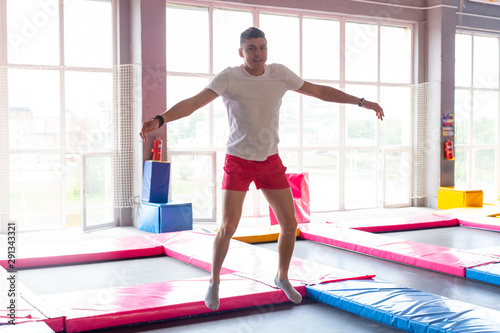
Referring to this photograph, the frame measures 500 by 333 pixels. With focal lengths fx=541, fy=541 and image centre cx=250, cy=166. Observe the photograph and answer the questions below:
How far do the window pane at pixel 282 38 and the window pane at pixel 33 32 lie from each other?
3.08m

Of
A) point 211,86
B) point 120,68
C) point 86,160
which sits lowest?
point 86,160

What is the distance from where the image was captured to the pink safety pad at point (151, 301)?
3.17 meters

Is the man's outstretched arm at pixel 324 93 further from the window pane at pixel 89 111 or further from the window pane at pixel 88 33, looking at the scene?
the window pane at pixel 88 33

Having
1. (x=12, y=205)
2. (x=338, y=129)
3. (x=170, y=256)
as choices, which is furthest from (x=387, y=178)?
(x=12, y=205)

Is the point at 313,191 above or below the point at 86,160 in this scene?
below

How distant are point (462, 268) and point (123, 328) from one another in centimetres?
278

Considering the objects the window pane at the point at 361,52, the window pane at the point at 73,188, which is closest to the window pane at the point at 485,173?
the window pane at the point at 361,52

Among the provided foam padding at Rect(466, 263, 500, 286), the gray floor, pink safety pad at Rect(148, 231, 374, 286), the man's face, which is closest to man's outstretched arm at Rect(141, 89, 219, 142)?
the man's face

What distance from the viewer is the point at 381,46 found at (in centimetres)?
939

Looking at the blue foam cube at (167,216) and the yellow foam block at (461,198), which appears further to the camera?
the yellow foam block at (461,198)

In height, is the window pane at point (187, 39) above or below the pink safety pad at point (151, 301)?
above

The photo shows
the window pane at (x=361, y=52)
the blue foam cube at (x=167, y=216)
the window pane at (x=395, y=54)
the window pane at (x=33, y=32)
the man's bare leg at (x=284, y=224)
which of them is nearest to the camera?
the man's bare leg at (x=284, y=224)

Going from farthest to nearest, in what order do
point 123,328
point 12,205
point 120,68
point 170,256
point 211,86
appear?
point 120,68
point 12,205
point 170,256
point 123,328
point 211,86

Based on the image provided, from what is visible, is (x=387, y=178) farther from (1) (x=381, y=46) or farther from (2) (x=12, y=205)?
(2) (x=12, y=205)
